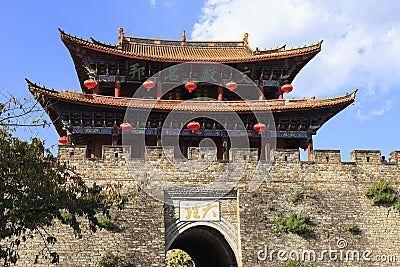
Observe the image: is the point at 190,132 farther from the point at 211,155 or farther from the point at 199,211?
the point at 199,211

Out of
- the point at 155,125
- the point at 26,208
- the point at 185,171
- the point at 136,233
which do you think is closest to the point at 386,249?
the point at 185,171

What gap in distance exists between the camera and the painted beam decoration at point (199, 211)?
45.6 ft

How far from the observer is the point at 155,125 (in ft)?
59.0

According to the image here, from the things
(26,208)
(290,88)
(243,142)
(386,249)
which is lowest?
(386,249)

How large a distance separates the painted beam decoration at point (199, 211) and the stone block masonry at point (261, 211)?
142 millimetres

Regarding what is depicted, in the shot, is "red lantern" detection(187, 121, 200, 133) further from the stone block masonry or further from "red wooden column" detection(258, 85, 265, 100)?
"red wooden column" detection(258, 85, 265, 100)

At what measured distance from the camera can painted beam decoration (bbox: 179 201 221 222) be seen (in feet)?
45.6

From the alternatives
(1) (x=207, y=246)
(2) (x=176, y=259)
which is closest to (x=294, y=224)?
(1) (x=207, y=246)

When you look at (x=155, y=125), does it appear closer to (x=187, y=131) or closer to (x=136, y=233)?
(x=187, y=131)

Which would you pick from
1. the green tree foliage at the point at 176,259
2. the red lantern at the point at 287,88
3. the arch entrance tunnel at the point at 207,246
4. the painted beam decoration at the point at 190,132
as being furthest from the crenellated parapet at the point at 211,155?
the green tree foliage at the point at 176,259

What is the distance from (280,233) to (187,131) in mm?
5830

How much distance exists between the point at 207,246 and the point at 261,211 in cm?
332

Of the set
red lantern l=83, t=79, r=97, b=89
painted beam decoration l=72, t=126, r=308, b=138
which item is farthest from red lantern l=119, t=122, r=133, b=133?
red lantern l=83, t=79, r=97, b=89

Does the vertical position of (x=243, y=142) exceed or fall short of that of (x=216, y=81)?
it falls short
